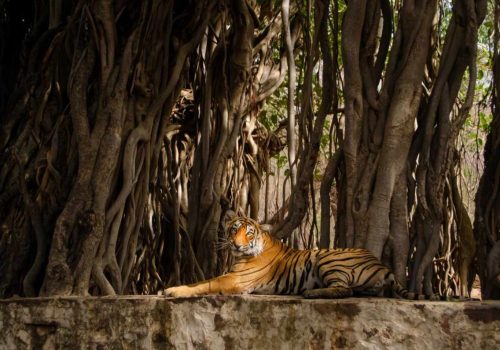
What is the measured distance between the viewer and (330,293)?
3977 mm

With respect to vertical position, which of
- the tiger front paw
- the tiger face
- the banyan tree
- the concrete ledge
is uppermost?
the banyan tree

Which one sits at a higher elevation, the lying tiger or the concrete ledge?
the lying tiger

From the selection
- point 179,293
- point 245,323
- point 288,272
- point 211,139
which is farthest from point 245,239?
point 211,139

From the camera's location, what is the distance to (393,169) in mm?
4875

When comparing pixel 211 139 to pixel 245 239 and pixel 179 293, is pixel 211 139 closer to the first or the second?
pixel 245 239

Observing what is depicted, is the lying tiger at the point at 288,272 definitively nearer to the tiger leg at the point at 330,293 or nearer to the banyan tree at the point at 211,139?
the tiger leg at the point at 330,293

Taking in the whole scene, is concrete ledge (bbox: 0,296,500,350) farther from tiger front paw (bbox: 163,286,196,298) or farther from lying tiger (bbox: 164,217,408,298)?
lying tiger (bbox: 164,217,408,298)

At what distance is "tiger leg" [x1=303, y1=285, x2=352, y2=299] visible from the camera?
398 cm

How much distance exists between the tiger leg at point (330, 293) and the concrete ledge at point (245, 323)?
11 centimetres

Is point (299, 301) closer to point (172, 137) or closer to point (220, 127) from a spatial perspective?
point (220, 127)

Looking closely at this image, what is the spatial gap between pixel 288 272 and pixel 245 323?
0.65 m

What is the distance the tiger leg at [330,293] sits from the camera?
3.98 meters

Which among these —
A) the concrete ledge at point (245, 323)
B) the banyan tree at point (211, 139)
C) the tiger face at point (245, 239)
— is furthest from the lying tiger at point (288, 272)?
the banyan tree at point (211, 139)

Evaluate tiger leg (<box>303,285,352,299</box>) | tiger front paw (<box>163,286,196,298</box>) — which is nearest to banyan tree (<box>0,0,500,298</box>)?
tiger leg (<box>303,285,352,299</box>)
